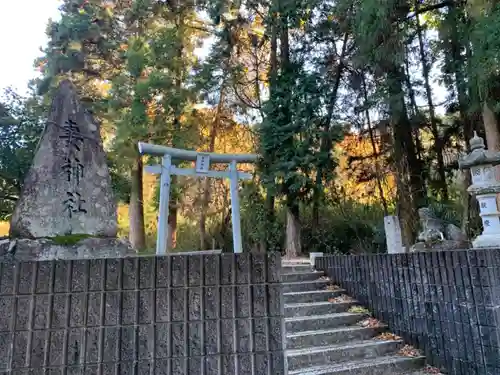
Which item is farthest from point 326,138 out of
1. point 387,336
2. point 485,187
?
point 387,336

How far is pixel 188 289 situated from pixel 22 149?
8.73m

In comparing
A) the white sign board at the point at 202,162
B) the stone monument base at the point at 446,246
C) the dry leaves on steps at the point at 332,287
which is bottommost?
the dry leaves on steps at the point at 332,287

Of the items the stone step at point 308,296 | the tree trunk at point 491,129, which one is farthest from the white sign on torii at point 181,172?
the tree trunk at point 491,129

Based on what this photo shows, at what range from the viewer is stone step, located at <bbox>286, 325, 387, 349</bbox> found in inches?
Result: 149

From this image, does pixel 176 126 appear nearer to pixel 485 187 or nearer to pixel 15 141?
pixel 15 141

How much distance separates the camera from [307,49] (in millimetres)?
9312

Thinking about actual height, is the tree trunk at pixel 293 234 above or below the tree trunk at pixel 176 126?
below

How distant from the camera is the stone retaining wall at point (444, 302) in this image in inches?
113

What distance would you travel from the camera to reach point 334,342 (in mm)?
3900

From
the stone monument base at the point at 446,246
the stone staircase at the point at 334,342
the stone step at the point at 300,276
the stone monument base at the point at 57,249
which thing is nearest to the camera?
the stone monument base at the point at 57,249

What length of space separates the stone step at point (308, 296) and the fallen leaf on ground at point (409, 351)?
123 cm

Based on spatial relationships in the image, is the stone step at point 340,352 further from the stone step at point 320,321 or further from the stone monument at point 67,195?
the stone monument at point 67,195

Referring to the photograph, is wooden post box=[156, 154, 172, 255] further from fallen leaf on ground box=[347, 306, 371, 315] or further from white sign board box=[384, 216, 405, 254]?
white sign board box=[384, 216, 405, 254]

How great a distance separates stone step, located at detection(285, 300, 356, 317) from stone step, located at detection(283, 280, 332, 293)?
0.44 metres
